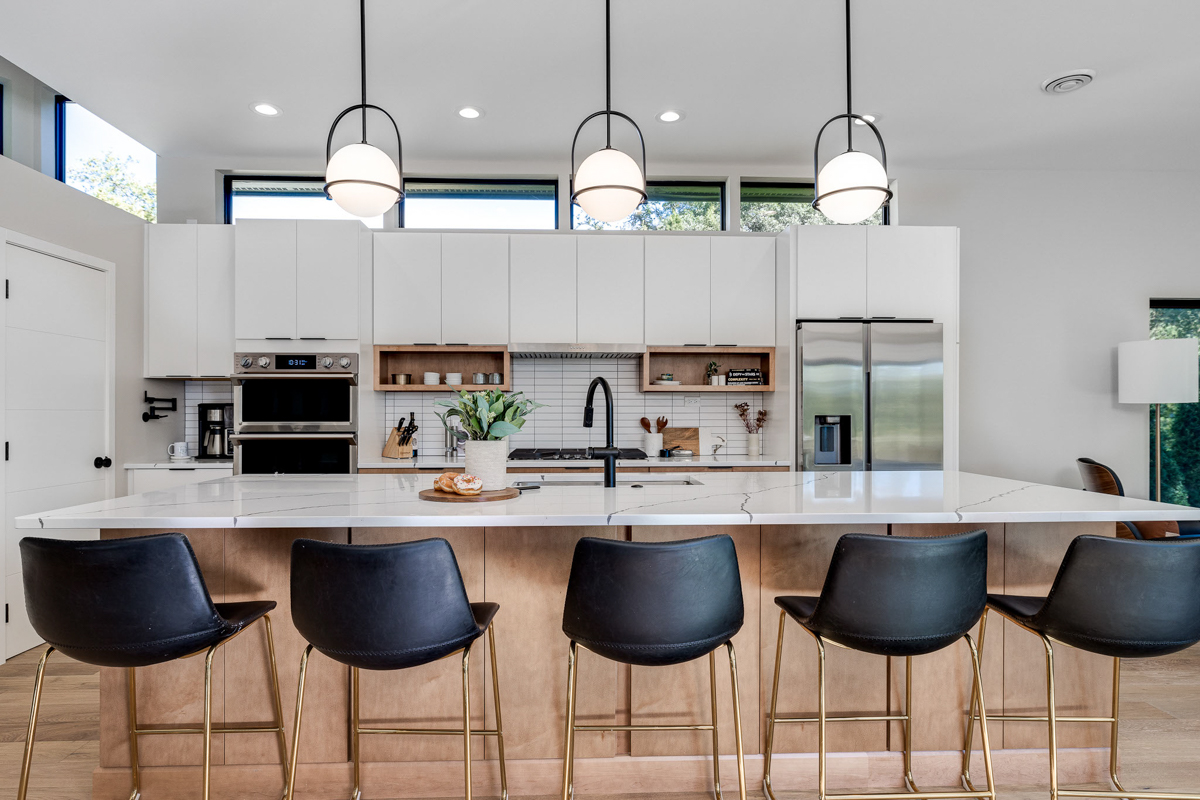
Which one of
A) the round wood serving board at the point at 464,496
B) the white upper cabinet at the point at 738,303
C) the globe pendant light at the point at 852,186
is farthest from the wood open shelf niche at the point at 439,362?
the globe pendant light at the point at 852,186

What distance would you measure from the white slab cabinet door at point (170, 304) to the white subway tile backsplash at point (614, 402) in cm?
209

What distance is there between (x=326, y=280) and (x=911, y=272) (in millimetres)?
3691

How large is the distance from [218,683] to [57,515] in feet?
2.26

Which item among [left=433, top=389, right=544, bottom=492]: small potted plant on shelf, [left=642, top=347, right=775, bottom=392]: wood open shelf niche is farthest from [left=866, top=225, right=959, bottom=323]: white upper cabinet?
[left=433, top=389, right=544, bottom=492]: small potted plant on shelf

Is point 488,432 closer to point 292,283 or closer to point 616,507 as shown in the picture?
point 616,507

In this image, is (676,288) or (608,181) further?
(676,288)

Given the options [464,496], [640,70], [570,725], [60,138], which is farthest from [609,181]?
[60,138]

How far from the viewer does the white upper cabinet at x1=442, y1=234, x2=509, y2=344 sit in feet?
13.5

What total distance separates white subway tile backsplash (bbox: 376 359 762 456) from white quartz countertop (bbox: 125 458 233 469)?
1816mm

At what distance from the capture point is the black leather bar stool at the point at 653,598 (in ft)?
4.93

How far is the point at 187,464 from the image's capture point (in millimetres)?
3844

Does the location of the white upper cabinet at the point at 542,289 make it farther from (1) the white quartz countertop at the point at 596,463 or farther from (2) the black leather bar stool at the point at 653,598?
(2) the black leather bar stool at the point at 653,598

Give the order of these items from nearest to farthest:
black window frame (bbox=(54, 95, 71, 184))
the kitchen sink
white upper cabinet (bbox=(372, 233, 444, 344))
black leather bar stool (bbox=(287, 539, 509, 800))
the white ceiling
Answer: black leather bar stool (bbox=(287, 539, 509, 800))
the white ceiling
the kitchen sink
black window frame (bbox=(54, 95, 71, 184))
white upper cabinet (bbox=(372, 233, 444, 344))

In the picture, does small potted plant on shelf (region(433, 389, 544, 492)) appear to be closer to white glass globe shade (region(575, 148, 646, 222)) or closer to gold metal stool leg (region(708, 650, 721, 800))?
white glass globe shade (region(575, 148, 646, 222))
